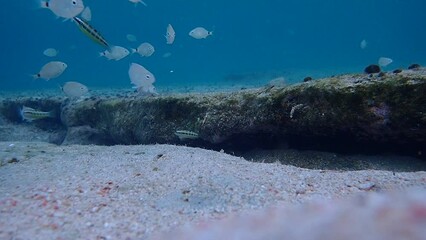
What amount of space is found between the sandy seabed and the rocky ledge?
960mm

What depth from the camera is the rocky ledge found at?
4.10 m

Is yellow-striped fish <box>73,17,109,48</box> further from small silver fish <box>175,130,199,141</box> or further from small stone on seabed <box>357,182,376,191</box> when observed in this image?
small stone on seabed <box>357,182,376,191</box>

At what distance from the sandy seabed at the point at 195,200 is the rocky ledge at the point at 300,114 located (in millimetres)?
960

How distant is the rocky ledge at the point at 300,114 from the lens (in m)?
4.10

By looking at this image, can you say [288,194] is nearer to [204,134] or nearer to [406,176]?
[406,176]

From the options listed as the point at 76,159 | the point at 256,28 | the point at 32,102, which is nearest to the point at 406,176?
the point at 76,159

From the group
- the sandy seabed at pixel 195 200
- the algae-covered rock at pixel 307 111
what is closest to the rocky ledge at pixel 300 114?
the algae-covered rock at pixel 307 111

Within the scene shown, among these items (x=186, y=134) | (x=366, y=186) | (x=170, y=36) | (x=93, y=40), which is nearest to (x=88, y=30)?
(x=93, y=40)

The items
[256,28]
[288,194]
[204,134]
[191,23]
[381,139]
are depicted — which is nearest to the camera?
[288,194]

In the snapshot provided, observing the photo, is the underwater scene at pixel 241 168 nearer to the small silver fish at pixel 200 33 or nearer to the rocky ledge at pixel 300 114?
the rocky ledge at pixel 300 114

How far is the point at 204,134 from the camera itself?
20.6 feet

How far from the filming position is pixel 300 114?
4.93 m

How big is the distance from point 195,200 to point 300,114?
260cm

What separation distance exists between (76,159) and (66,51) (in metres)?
191
